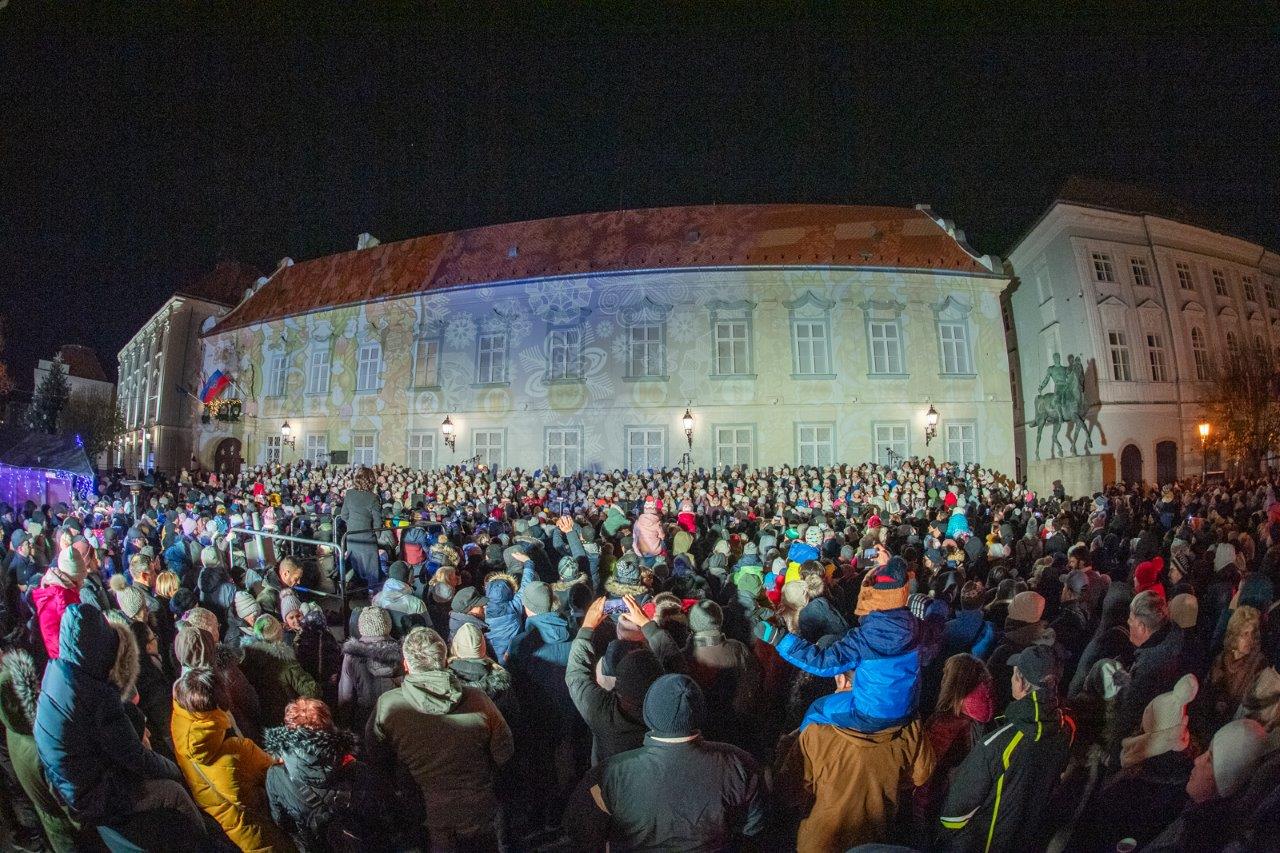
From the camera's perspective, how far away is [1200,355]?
2647cm

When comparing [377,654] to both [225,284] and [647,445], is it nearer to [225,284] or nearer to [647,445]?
[647,445]

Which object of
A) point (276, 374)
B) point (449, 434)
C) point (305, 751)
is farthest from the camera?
point (276, 374)

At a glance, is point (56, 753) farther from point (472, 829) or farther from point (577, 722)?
point (577, 722)

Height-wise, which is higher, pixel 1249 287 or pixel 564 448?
pixel 1249 287

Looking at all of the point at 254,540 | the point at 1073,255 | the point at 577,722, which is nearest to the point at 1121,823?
the point at 577,722

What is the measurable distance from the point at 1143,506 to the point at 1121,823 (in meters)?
16.4

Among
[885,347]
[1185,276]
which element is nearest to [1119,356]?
[1185,276]

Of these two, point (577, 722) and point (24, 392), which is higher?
point (24, 392)

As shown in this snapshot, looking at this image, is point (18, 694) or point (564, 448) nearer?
point (18, 694)

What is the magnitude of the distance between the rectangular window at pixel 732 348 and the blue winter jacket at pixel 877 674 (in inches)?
845

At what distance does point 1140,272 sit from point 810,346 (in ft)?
49.1

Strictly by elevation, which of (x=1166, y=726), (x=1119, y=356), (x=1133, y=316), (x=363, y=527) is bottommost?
(x=1166, y=726)

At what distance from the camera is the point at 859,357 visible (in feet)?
79.5

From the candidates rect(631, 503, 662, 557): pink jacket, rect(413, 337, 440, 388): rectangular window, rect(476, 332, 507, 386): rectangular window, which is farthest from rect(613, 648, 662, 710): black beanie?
rect(413, 337, 440, 388): rectangular window
